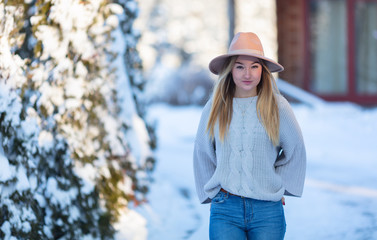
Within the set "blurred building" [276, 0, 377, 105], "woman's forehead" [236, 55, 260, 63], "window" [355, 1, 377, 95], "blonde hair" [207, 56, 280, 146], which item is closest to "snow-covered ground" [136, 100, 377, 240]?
"blurred building" [276, 0, 377, 105]

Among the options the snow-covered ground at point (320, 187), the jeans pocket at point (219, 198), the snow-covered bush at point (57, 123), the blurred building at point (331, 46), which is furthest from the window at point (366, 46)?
the jeans pocket at point (219, 198)

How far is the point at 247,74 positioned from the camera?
3070 mm

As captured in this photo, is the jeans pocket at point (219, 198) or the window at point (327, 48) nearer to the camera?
the jeans pocket at point (219, 198)

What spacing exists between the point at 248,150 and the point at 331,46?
1303 centimetres

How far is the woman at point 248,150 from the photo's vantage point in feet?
9.69

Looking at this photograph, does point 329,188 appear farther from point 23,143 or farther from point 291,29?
point 291,29

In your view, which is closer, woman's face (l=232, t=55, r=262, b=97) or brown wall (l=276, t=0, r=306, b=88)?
woman's face (l=232, t=55, r=262, b=97)

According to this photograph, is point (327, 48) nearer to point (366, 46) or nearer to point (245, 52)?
point (366, 46)

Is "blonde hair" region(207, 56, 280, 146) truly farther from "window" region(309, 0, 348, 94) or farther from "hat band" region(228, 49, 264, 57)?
"window" region(309, 0, 348, 94)

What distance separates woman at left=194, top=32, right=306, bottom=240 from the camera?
9.69ft

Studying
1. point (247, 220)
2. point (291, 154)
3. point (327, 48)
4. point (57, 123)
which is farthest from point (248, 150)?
point (327, 48)

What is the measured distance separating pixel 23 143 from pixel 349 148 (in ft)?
23.4

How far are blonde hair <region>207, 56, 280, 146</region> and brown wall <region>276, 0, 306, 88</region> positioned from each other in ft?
40.4

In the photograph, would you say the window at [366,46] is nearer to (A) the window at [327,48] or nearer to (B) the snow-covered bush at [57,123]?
(A) the window at [327,48]
